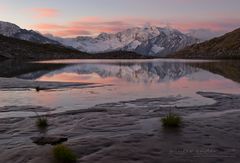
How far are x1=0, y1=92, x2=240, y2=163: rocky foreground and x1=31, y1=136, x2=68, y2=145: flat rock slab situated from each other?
31cm

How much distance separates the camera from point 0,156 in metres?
15.7

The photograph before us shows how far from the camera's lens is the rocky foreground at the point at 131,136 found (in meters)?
15.3

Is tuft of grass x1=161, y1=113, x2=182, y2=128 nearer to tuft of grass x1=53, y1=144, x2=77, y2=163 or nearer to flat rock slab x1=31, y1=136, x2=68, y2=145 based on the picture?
flat rock slab x1=31, y1=136, x2=68, y2=145

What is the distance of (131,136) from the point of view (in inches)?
728

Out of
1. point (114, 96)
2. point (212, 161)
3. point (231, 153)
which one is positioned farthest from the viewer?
point (114, 96)

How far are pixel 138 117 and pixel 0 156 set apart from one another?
10.4 metres

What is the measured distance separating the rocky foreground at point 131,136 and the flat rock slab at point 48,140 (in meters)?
0.31

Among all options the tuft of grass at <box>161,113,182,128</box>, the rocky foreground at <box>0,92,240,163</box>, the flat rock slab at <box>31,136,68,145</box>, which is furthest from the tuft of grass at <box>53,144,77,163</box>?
the tuft of grass at <box>161,113,182,128</box>

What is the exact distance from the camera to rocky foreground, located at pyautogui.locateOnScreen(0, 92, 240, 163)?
1527 cm

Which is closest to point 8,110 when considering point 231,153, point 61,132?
point 61,132

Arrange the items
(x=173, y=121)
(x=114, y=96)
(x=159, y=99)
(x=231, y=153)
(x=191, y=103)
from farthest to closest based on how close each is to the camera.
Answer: (x=114, y=96)
(x=159, y=99)
(x=191, y=103)
(x=173, y=121)
(x=231, y=153)

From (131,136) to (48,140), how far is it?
3.93 metres

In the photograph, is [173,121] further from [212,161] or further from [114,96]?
[114,96]

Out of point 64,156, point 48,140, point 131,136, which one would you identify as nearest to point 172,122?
point 131,136
